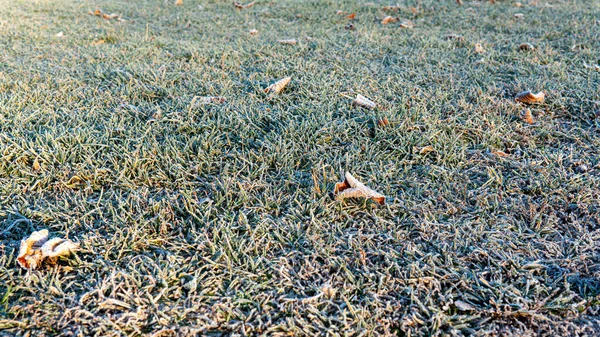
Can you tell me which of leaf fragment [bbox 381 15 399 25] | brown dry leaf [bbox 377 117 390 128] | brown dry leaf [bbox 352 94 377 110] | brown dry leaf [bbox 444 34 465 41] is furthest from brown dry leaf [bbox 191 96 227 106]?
leaf fragment [bbox 381 15 399 25]

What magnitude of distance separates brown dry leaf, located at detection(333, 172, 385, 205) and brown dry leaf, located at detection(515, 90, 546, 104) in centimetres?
131

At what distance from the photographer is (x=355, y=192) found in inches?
66.7

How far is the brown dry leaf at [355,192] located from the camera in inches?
66.5

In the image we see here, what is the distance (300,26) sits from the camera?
438cm

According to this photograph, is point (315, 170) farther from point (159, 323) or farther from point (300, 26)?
point (300, 26)

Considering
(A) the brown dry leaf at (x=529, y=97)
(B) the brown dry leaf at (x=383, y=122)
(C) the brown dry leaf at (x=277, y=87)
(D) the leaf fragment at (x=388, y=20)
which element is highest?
(C) the brown dry leaf at (x=277, y=87)

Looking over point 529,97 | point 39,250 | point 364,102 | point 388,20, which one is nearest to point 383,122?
point 364,102

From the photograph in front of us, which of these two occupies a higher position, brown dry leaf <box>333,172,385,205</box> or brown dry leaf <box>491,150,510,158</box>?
brown dry leaf <box>333,172,385,205</box>

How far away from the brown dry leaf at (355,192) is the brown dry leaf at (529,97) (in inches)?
51.5

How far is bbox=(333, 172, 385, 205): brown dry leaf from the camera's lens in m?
1.69

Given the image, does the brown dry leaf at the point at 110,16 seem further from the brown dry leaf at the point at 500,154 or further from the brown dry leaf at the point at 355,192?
the brown dry leaf at the point at 500,154

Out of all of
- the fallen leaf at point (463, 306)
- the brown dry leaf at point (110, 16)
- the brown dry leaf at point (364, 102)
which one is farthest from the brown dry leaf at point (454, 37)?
the brown dry leaf at point (110, 16)

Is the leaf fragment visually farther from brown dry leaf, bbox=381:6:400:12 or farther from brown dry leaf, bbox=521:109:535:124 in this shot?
brown dry leaf, bbox=521:109:535:124

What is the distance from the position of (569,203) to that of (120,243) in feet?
5.32
